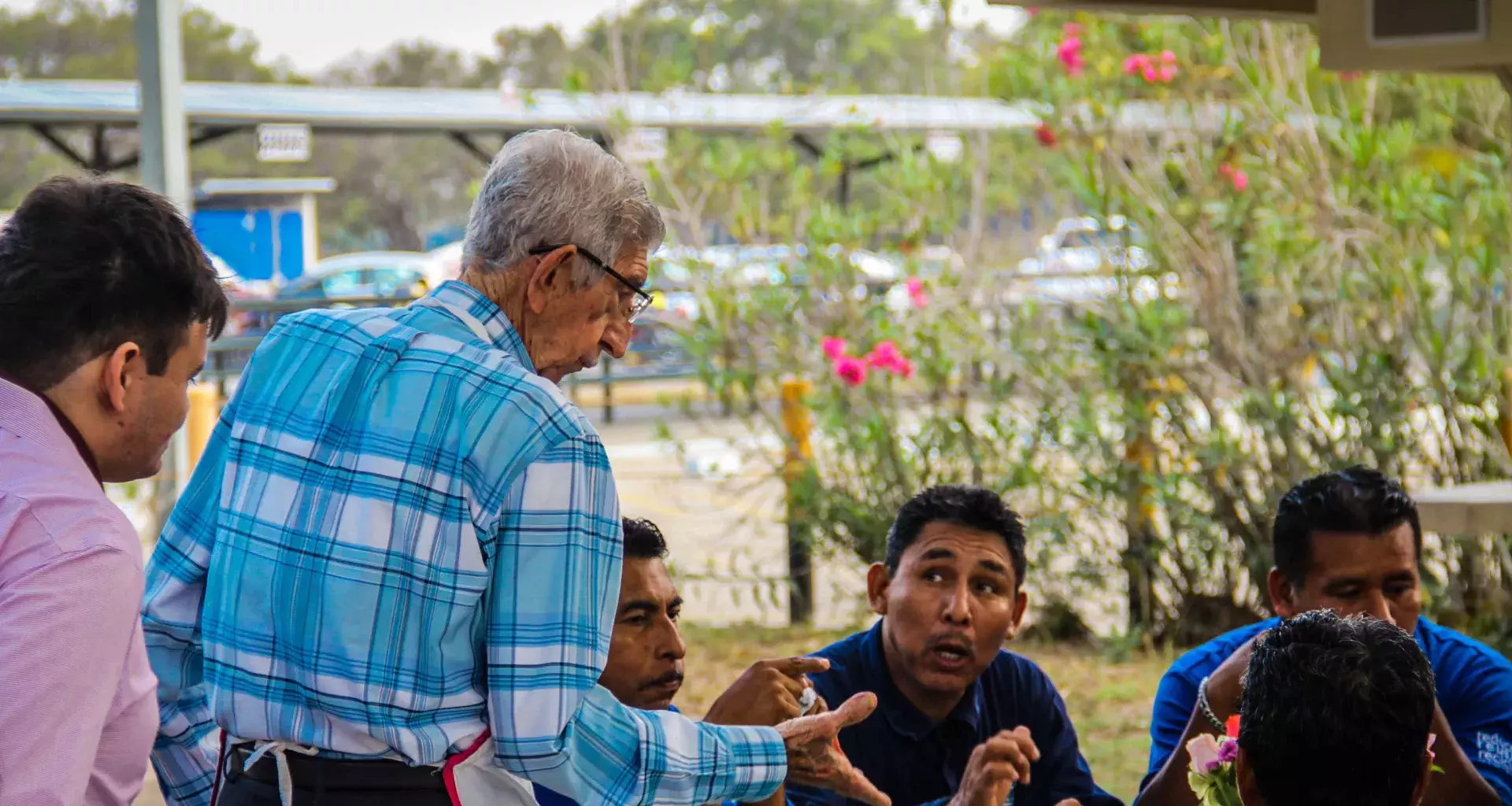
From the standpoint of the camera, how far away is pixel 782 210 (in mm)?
7461

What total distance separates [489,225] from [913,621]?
1322 mm

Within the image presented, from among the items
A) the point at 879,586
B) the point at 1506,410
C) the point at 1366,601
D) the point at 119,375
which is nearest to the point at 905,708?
the point at 879,586

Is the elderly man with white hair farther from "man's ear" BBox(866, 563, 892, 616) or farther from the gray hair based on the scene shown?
"man's ear" BBox(866, 563, 892, 616)

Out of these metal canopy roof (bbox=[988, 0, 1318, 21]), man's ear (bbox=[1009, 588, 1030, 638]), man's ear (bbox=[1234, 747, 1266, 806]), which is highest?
metal canopy roof (bbox=[988, 0, 1318, 21])

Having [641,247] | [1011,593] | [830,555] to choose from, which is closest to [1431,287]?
[830,555]

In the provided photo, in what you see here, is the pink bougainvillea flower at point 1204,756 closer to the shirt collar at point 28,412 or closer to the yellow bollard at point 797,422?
the shirt collar at point 28,412

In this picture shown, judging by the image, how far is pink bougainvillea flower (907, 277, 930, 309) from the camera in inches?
A: 257

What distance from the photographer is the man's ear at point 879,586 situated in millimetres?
3119

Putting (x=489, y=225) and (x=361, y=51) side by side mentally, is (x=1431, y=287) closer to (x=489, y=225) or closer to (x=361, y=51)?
(x=489, y=225)

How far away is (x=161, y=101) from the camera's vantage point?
21.8ft

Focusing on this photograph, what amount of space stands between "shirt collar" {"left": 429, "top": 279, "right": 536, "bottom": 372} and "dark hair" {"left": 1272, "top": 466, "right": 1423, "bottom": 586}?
1.65 meters

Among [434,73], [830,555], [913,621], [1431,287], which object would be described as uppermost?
[434,73]

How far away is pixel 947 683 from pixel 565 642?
1.28 m

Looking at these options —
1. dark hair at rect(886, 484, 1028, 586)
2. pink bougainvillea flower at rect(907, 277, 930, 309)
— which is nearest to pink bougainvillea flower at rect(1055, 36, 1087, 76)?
pink bougainvillea flower at rect(907, 277, 930, 309)
